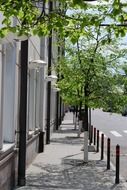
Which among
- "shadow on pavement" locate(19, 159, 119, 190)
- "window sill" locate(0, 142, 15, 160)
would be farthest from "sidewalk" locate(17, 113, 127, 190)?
"window sill" locate(0, 142, 15, 160)

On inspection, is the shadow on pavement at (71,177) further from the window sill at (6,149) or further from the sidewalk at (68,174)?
the window sill at (6,149)

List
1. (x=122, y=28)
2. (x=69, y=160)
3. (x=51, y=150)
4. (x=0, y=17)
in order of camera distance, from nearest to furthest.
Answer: (x=122, y=28), (x=0, y=17), (x=69, y=160), (x=51, y=150)

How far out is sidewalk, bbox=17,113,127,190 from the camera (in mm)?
12898

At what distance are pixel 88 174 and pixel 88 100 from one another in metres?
4.79

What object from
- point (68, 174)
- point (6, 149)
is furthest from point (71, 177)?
point (6, 149)

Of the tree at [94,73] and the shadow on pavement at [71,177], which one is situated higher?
the tree at [94,73]

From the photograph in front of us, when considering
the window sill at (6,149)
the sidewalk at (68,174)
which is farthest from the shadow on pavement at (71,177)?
the window sill at (6,149)

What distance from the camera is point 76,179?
46.0 feet

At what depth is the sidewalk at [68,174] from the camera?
12.9 metres

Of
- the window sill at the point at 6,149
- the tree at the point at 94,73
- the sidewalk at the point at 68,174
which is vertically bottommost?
the sidewalk at the point at 68,174

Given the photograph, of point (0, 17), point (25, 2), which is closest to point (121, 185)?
point (0, 17)

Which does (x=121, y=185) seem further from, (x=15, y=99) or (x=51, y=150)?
(x=51, y=150)

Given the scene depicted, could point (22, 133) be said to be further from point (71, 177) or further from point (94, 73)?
point (94, 73)

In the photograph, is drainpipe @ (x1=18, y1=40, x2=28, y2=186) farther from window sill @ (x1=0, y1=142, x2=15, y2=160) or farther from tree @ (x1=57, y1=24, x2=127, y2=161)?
tree @ (x1=57, y1=24, x2=127, y2=161)
